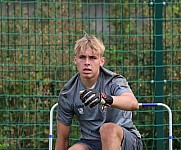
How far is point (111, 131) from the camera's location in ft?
15.4

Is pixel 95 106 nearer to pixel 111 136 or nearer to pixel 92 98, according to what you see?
pixel 111 136

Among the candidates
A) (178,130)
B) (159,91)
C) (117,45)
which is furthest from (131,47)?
(178,130)

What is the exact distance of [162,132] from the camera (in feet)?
23.4

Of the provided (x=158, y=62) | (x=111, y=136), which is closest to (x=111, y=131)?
(x=111, y=136)

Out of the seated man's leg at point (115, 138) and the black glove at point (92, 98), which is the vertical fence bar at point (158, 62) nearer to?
the seated man's leg at point (115, 138)

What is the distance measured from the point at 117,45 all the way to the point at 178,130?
46.8 inches

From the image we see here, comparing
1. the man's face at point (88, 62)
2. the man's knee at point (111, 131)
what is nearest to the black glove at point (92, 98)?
the man's knee at point (111, 131)

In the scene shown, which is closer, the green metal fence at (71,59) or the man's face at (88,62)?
the man's face at (88,62)

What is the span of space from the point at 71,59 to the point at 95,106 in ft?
7.34

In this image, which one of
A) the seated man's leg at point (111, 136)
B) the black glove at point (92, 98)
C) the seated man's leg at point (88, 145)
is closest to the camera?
the black glove at point (92, 98)

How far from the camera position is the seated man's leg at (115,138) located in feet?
15.3

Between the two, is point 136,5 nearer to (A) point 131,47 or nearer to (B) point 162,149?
(A) point 131,47

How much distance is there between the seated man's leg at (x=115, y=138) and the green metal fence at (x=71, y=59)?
2293mm

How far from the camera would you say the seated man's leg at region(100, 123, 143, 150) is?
467 cm
